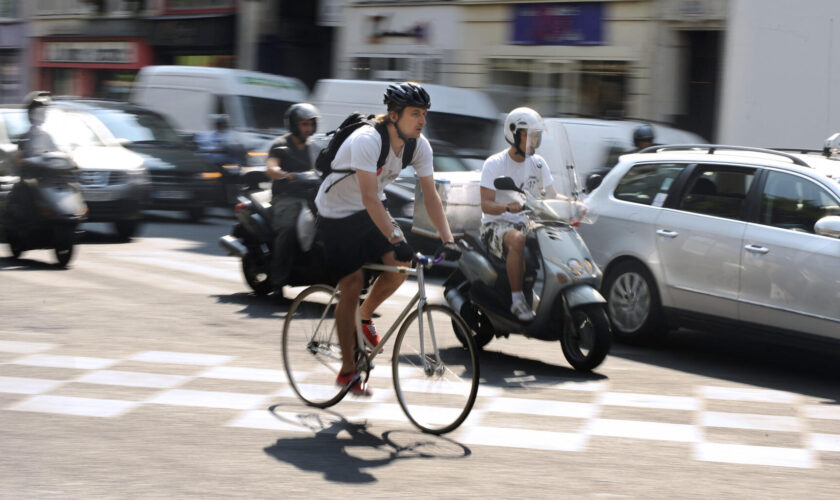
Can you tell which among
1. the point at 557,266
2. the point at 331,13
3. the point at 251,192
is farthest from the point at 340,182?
the point at 331,13

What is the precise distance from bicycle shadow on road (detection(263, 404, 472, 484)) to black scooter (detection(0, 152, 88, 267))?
683 cm

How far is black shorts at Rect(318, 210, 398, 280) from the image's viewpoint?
610cm

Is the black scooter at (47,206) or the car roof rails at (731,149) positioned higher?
the car roof rails at (731,149)

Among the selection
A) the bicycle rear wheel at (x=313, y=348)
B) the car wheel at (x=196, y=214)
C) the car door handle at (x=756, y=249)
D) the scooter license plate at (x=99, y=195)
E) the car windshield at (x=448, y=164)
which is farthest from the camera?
the car wheel at (x=196, y=214)

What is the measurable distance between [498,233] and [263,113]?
1326cm

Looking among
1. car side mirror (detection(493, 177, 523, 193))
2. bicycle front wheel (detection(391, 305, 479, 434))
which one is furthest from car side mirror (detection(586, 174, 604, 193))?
bicycle front wheel (detection(391, 305, 479, 434))

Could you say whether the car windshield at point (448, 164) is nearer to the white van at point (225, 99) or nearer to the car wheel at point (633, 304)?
the car wheel at point (633, 304)

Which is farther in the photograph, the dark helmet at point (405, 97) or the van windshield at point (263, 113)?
the van windshield at point (263, 113)

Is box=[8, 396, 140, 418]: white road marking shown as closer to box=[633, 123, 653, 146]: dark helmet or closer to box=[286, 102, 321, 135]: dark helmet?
box=[286, 102, 321, 135]: dark helmet

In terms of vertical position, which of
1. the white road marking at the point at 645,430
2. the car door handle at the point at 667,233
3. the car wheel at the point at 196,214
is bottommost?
the car wheel at the point at 196,214

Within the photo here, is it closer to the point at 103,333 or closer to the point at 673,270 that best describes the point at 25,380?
the point at 103,333

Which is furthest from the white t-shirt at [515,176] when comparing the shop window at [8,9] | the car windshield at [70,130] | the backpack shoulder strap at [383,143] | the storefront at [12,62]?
the shop window at [8,9]

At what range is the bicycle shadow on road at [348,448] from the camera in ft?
17.6

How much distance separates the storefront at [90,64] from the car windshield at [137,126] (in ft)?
55.5
